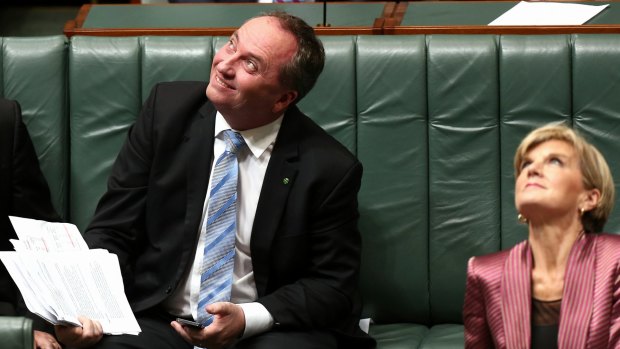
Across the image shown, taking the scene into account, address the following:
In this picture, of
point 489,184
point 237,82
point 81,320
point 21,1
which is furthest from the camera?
point 21,1

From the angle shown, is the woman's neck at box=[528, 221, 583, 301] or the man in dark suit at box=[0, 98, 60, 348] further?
the man in dark suit at box=[0, 98, 60, 348]

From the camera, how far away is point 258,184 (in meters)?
3.10

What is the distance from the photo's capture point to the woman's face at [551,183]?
2570 mm

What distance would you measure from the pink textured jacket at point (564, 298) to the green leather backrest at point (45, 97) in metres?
1.38

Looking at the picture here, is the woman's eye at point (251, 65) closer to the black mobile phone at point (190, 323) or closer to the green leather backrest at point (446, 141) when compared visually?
the green leather backrest at point (446, 141)

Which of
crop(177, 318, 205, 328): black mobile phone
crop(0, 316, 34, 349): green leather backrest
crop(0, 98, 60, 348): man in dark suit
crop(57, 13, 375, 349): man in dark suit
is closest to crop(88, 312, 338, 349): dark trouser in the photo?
crop(57, 13, 375, 349): man in dark suit

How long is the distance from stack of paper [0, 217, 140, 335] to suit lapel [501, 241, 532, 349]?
88cm

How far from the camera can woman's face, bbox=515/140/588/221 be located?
2.57 metres

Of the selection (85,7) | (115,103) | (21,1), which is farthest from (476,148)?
(21,1)

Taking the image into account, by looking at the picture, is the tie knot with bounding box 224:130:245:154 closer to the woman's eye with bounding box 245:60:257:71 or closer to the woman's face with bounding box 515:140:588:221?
the woman's eye with bounding box 245:60:257:71

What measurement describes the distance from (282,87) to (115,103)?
66 centimetres

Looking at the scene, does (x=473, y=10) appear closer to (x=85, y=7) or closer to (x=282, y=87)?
(x=282, y=87)

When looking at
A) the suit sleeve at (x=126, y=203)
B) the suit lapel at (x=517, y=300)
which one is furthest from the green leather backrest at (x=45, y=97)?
the suit lapel at (x=517, y=300)

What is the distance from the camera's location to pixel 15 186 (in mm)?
3285
